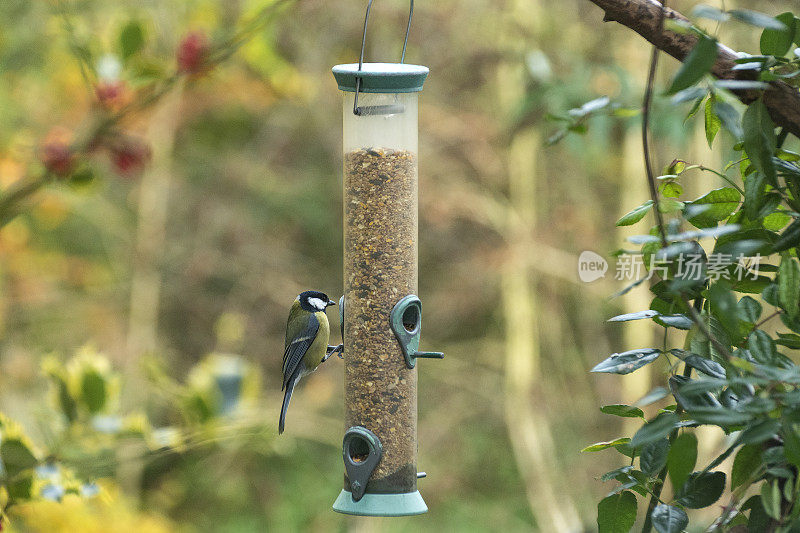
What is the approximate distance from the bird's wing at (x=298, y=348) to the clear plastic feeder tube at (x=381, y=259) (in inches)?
6.4

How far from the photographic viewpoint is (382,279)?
2.28 metres

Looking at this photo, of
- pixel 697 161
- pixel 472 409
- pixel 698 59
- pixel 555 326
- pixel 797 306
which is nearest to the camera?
pixel 698 59

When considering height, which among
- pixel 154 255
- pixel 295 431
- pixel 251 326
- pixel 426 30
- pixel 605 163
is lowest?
pixel 295 431

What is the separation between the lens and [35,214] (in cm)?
676

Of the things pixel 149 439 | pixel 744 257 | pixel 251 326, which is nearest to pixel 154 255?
pixel 251 326

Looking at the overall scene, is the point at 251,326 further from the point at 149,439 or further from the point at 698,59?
the point at 698,59

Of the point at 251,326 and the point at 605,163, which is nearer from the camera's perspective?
the point at 605,163

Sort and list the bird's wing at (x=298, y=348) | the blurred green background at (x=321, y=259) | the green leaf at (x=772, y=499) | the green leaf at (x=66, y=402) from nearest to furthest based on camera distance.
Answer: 1. the green leaf at (x=772, y=499)
2. the green leaf at (x=66, y=402)
3. the bird's wing at (x=298, y=348)
4. the blurred green background at (x=321, y=259)

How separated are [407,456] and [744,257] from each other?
1142mm

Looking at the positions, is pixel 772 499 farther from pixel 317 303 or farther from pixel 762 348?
pixel 317 303

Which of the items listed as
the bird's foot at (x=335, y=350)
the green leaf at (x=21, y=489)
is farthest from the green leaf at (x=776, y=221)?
the green leaf at (x=21, y=489)

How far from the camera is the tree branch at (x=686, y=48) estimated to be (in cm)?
131

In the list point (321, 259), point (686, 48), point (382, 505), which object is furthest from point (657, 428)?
point (321, 259)

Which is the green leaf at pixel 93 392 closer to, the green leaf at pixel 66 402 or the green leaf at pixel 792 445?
the green leaf at pixel 66 402
